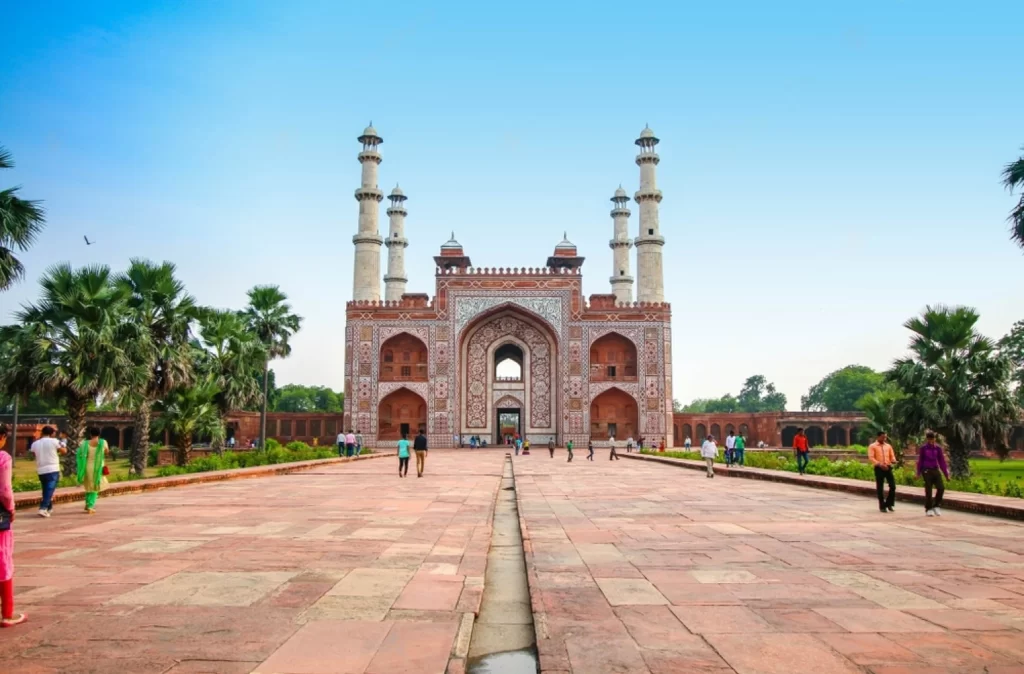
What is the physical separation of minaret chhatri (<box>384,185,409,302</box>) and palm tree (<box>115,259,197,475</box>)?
27896mm

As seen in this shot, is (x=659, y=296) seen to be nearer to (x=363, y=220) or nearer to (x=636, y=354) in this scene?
(x=636, y=354)

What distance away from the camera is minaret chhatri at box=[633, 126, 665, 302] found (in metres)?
41.9

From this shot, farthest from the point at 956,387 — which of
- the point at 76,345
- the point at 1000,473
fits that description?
the point at 76,345

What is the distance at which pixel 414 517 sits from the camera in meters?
8.70

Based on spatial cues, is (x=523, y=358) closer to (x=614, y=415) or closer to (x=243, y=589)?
(x=614, y=415)

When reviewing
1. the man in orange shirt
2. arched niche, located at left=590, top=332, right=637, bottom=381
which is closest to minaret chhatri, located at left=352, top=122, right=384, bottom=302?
arched niche, located at left=590, top=332, right=637, bottom=381

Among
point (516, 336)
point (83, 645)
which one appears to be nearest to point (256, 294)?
point (516, 336)

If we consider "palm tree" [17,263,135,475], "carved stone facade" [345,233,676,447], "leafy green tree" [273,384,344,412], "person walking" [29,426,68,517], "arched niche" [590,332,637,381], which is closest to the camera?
"person walking" [29,426,68,517]

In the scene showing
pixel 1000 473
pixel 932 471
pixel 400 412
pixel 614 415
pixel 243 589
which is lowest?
pixel 1000 473

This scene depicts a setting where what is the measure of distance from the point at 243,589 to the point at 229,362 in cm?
2052

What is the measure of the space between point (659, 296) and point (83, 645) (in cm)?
3997

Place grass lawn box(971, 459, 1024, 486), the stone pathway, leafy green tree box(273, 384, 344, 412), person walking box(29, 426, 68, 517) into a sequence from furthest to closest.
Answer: leafy green tree box(273, 384, 344, 412)
grass lawn box(971, 459, 1024, 486)
person walking box(29, 426, 68, 517)
the stone pathway

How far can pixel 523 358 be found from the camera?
140 feet

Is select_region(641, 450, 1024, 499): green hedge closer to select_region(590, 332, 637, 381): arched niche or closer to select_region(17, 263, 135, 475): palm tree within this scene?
select_region(17, 263, 135, 475): palm tree
